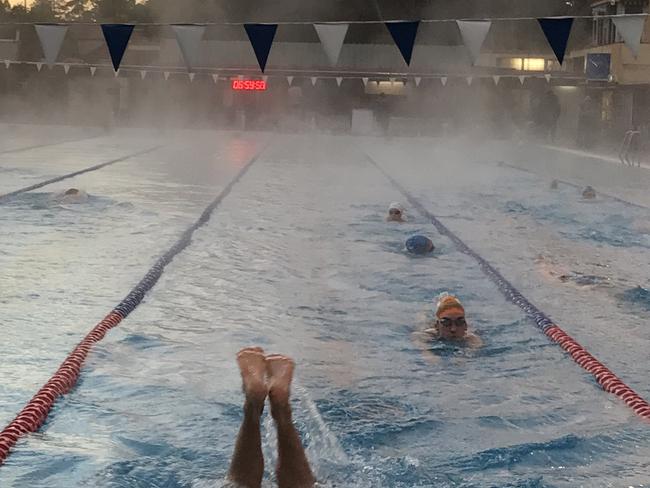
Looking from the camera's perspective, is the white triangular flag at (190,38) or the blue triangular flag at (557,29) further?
the white triangular flag at (190,38)

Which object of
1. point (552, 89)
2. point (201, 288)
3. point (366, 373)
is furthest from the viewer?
point (552, 89)

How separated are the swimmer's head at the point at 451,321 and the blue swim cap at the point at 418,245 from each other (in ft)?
9.55

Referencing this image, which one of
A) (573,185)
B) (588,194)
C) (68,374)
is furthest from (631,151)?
(68,374)

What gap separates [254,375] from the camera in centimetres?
323

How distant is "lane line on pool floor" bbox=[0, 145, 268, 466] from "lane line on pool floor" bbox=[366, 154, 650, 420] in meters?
2.73

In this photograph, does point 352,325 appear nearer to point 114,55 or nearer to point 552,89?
point 114,55

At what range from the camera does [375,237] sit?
31.3ft

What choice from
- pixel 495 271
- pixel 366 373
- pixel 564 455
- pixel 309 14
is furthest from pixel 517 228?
pixel 309 14

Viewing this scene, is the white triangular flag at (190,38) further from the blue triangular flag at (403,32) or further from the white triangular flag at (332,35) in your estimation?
the blue triangular flag at (403,32)

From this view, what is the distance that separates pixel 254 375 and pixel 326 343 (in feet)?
7.63

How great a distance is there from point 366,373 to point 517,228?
6.12 m

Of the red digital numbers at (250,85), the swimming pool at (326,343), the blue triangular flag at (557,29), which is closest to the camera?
the swimming pool at (326,343)

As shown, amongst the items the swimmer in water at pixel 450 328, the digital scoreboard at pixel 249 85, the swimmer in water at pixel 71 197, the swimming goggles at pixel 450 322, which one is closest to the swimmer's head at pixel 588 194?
the swimmer in water at pixel 71 197

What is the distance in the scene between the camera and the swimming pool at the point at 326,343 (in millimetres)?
3801
